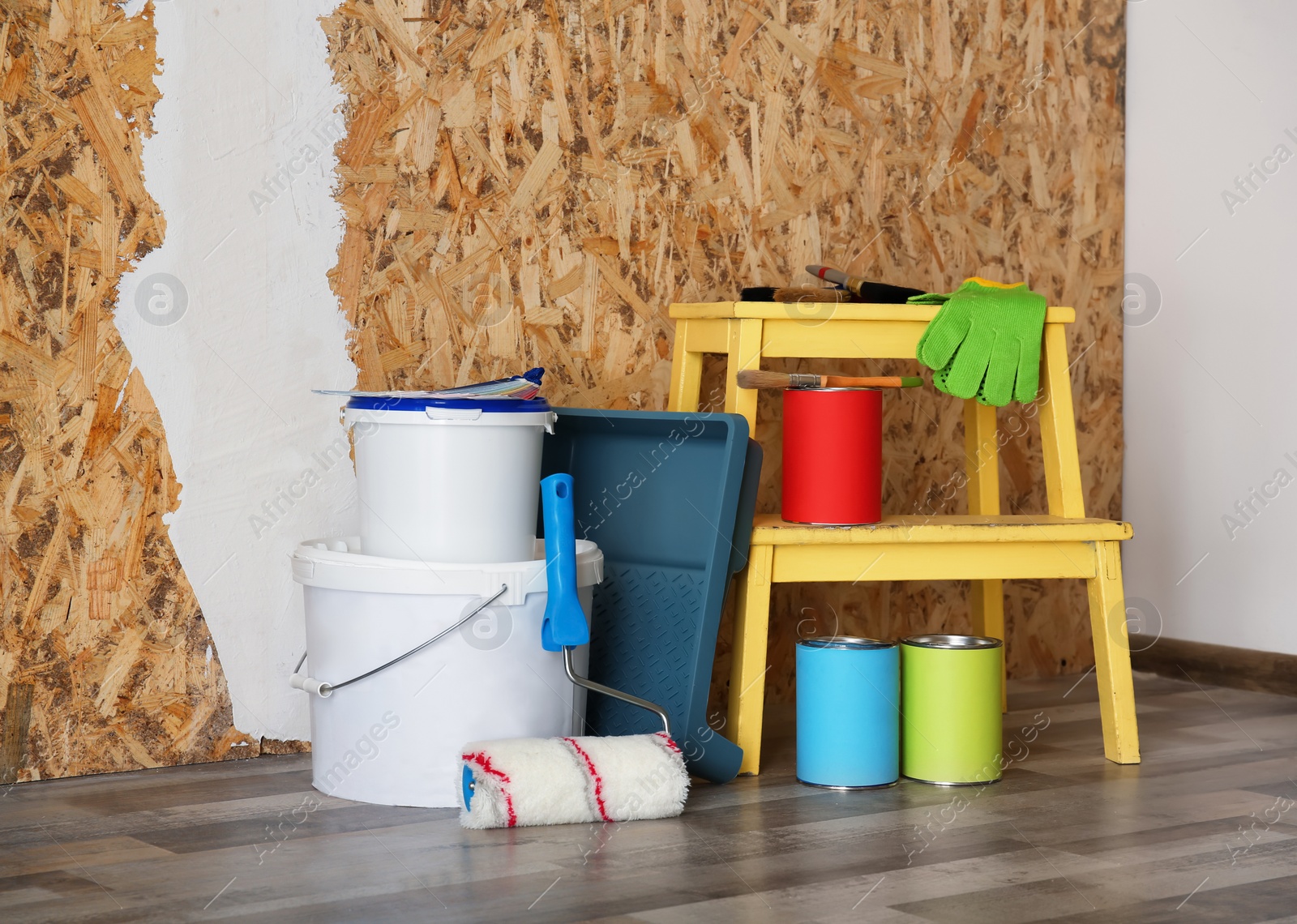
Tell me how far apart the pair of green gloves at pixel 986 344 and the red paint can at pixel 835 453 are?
0.43ft

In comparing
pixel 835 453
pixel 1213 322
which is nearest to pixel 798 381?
pixel 835 453

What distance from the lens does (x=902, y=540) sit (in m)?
2.08

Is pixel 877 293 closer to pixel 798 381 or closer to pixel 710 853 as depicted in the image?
pixel 798 381

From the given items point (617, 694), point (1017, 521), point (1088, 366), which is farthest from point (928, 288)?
point (617, 694)

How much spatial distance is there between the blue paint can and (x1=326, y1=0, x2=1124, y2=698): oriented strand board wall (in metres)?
0.56

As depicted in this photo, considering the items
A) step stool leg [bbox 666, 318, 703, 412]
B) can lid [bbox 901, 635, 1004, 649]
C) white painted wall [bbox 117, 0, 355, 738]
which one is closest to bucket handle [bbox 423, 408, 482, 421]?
white painted wall [bbox 117, 0, 355, 738]

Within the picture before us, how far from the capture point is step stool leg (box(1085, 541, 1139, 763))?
2.12m

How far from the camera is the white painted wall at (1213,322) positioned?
2742 mm

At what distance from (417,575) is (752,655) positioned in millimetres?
538

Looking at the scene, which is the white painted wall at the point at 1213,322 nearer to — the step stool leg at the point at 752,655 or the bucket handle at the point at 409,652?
the step stool leg at the point at 752,655

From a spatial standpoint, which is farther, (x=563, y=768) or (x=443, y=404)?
(x=443, y=404)

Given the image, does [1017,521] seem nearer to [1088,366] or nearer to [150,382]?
[1088,366]

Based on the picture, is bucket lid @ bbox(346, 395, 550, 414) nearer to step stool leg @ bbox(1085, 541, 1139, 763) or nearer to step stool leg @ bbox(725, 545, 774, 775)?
step stool leg @ bbox(725, 545, 774, 775)

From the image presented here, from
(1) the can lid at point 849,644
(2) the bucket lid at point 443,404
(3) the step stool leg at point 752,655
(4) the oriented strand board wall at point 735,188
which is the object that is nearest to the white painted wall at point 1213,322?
(4) the oriented strand board wall at point 735,188
